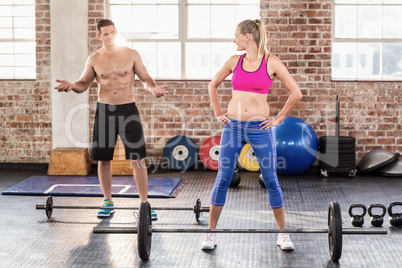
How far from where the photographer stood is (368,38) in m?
6.50

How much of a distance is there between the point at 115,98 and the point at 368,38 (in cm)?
364

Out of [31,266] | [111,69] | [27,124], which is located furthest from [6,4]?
[31,266]

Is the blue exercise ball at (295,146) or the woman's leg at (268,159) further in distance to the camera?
the blue exercise ball at (295,146)

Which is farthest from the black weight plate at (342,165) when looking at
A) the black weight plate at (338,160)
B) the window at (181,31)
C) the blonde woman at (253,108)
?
the blonde woman at (253,108)

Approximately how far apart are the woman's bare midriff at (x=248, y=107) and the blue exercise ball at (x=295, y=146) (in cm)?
264

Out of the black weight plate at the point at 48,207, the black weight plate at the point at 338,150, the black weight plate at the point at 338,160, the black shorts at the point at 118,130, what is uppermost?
the black shorts at the point at 118,130

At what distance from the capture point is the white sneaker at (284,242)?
346 centimetres

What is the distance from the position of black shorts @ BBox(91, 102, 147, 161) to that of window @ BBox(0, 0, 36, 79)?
119 inches

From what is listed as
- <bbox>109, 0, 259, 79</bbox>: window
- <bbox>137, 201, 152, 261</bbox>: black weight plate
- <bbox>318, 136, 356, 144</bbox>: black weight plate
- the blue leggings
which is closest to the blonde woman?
the blue leggings

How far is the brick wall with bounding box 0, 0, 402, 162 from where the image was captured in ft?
21.1

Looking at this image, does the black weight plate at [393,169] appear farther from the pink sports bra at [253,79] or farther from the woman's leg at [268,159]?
the pink sports bra at [253,79]

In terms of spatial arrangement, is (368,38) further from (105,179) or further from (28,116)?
(28,116)

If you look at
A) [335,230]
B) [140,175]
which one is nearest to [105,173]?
[140,175]

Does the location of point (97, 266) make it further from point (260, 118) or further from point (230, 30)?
Result: point (230, 30)
